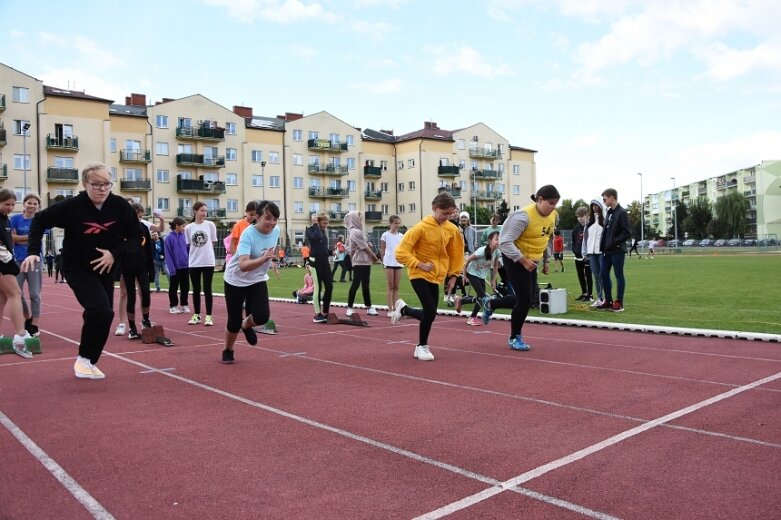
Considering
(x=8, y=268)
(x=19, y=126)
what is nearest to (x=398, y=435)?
(x=8, y=268)

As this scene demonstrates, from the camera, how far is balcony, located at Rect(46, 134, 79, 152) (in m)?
61.2

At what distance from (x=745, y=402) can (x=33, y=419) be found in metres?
5.71

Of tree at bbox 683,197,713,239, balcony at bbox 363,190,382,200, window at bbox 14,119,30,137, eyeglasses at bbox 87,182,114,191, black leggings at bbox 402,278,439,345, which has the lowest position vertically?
black leggings at bbox 402,278,439,345

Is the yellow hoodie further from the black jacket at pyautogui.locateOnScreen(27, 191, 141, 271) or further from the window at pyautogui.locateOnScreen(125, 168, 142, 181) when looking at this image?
the window at pyautogui.locateOnScreen(125, 168, 142, 181)

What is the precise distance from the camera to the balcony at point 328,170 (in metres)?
79.6

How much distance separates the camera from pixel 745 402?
5426 millimetres

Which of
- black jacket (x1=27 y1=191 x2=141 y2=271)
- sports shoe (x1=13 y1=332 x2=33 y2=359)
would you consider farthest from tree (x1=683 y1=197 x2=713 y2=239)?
black jacket (x1=27 y1=191 x2=141 y2=271)

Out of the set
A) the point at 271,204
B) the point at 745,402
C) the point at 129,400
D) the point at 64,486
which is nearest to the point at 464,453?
the point at 64,486

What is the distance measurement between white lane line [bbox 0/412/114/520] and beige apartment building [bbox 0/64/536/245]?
53.3m

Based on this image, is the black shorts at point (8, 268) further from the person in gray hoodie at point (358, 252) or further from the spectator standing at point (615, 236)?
the spectator standing at point (615, 236)

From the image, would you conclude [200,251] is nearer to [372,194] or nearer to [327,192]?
[327,192]

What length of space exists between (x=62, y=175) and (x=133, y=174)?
25.2ft

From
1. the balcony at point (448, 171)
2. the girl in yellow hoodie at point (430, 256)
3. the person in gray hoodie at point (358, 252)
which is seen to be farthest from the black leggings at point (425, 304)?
the balcony at point (448, 171)

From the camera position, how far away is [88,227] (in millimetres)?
6387
